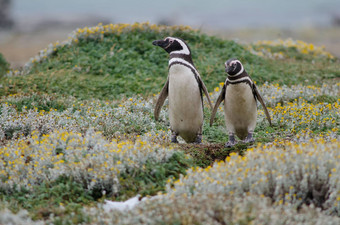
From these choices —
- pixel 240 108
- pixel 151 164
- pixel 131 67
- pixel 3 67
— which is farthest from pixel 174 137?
pixel 3 67

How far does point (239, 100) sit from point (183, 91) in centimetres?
87

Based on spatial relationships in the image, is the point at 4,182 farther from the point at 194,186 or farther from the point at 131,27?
the point at 131,27

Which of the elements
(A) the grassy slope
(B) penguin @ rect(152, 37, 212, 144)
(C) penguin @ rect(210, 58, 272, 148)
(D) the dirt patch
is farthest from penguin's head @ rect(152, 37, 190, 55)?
(A) the grassy slope

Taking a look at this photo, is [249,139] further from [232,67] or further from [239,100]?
[232,67]

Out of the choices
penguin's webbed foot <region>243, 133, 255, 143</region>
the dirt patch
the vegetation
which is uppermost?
the vegetation

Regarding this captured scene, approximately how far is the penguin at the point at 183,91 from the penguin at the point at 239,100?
1.27 ft

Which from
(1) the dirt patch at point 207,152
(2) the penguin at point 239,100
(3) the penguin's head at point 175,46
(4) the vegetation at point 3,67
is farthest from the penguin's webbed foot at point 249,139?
(4) the vegetation at point 3,67

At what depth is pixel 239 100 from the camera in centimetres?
682

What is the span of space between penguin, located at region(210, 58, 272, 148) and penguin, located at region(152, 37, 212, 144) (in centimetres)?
39

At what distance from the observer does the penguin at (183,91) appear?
6.95m

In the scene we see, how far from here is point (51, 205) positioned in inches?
194

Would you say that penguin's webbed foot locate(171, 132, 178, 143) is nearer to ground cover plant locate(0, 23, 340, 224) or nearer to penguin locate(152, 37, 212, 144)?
penguin locate(152, 37, 212, 144)

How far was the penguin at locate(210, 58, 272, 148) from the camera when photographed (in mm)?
6695

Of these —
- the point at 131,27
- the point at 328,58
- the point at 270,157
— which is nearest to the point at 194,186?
the point at 270,157
